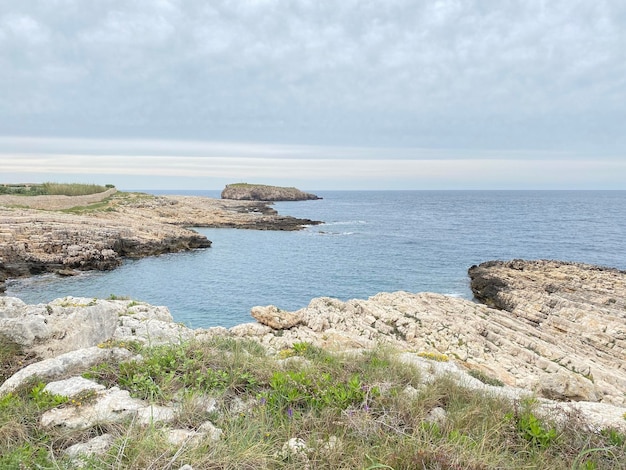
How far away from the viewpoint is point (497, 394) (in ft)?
19.5

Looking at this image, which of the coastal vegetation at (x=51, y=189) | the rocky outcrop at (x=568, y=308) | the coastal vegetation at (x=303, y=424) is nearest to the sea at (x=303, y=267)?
the rocky outcrop at (x=568, y=308)

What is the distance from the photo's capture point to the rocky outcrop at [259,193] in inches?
5906

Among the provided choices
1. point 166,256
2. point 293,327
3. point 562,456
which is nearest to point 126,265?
point 166,256

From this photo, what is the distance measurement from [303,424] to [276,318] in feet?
34.7

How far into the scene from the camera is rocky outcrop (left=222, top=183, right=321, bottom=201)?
150000mm

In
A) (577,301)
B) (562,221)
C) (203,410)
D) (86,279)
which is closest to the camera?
(203,410)

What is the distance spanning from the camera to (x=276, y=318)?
14961 mm

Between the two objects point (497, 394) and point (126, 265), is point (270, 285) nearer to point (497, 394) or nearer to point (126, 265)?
point (126, 265)

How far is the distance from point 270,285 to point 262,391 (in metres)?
25.1

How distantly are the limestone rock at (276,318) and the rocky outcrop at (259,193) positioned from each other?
447ft

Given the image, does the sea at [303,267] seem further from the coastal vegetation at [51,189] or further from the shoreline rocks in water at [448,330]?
the coastal vegetation at [51,189]

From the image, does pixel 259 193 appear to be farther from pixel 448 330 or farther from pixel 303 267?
pixel 448 330

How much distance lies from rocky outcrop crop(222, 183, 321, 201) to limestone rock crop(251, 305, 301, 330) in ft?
447

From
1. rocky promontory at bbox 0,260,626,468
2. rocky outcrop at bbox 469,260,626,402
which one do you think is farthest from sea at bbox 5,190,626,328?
rocky promontory at bbox 0,260,626,468
